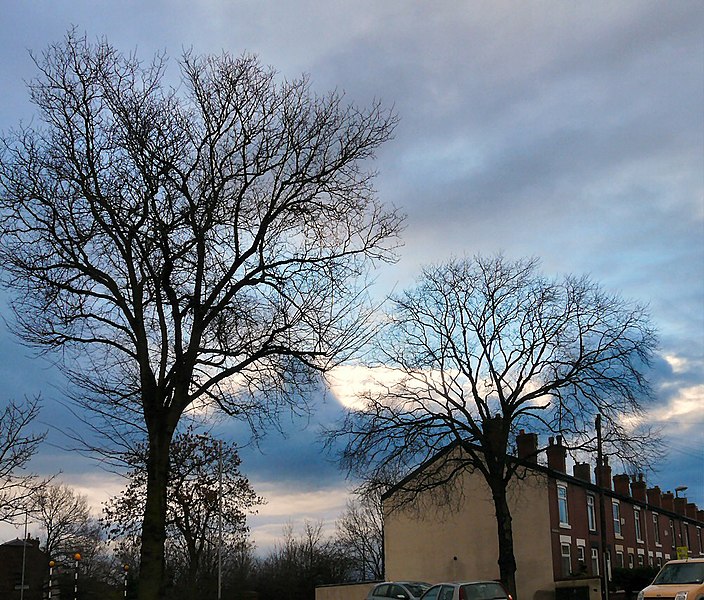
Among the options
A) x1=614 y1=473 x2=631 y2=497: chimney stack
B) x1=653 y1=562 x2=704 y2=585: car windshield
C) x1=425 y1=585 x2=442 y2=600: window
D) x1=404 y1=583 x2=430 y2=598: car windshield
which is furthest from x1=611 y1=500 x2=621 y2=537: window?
x1=653 y1=562 x2=704 y2=585: car windshield

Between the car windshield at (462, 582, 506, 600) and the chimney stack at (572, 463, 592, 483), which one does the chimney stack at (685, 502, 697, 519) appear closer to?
the chimney stack at (572, 463, 592, 483)

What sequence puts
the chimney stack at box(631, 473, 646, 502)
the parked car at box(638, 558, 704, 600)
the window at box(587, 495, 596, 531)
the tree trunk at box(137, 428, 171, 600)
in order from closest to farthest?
the tree trunk at box(137, 428, 171, 600) → the parked car at box(638, 558, 704, 600) → the window at box(587, 495, 596, 531) → the chimney stack at box(631, 473, 646, 502)

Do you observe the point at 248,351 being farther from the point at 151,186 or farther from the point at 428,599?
the point at 428,599

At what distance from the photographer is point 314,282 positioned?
16172 mm

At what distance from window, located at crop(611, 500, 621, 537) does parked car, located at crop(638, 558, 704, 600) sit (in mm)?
32022

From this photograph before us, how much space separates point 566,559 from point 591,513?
213 inches

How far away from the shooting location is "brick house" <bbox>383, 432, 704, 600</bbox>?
4559 cm

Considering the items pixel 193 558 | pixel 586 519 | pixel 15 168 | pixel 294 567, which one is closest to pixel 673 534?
pixel 586 519

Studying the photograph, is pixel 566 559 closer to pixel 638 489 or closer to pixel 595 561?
pixel 595 561

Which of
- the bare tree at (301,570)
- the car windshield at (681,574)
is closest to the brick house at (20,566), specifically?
the bare tree at (301,570)

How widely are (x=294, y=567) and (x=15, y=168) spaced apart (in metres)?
65.9

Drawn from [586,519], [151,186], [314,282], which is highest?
[151,186]

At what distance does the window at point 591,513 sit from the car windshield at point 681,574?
27.2 meters

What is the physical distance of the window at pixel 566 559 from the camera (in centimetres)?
4622
